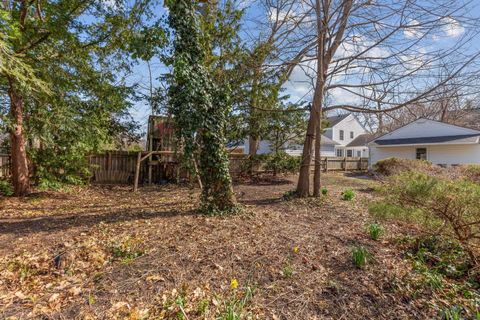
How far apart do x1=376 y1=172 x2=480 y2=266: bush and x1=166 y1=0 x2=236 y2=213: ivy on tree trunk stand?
9.03 ft

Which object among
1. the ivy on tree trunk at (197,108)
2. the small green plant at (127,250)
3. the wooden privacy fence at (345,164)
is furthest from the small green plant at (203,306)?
the wooden privacy fence at (345,164)

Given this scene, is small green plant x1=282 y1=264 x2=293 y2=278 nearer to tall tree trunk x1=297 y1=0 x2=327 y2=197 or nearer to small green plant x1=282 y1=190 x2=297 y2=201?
small green plant x1=282 y1=190 x2=297 y2=201

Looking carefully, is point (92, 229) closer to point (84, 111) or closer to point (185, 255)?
point (185, 255)

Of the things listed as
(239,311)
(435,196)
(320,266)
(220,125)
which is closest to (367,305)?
(320,266)

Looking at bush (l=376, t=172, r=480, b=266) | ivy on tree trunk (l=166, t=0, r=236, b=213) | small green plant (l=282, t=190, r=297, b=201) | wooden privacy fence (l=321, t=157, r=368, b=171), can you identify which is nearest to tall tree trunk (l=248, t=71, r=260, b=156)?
ivy on tree trunk (l=166, t=0, r=236, b=213)

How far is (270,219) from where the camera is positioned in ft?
16.4

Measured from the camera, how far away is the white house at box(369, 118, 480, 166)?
17.1 metres

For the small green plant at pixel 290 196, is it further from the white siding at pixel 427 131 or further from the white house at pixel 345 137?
the white house at pixel 345 137

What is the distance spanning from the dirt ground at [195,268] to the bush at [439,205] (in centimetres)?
58

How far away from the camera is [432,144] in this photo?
17.9 meters

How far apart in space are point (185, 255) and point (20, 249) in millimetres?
2231

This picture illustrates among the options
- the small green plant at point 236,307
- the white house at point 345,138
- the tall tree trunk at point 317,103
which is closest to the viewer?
the small green plant at point 236,307

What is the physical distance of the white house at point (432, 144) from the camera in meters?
17.1

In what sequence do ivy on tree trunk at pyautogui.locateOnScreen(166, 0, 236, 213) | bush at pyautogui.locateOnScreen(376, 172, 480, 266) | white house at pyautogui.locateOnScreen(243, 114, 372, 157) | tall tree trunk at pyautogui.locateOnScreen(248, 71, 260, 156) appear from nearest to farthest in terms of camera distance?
bush at pyautogui.locateOnScreen(376, 172, 480, 266) < ivy on tree trunk at pyautogui.locateOnScreen(166, 0, 236, 213) < tall tree trunk at pyautogui.locateOnScreen(248, 71, 260, 156) < white house at pyautogui.locateOnScreen(243, 114, 372, 157)
